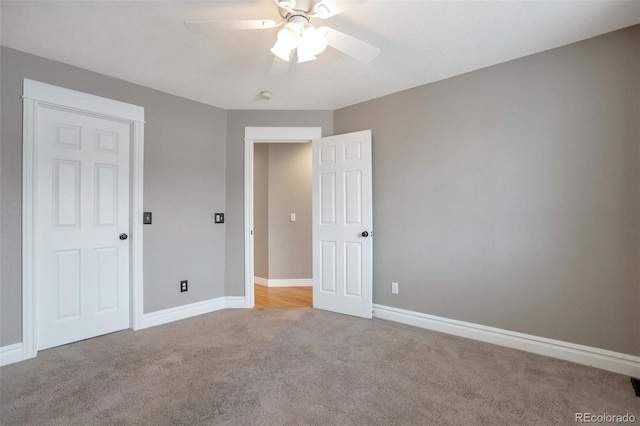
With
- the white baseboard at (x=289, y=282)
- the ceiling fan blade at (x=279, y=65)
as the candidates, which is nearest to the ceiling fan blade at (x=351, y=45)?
the ceiling fan blade at (x=279, y=65)

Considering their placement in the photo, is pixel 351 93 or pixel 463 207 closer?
pixel 463 207

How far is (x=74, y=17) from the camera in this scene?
6.62 feet

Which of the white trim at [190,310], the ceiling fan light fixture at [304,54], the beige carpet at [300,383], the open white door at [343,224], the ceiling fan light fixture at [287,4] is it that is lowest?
the beige carpet at [300,383]

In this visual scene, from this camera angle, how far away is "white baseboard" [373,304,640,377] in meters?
2.16

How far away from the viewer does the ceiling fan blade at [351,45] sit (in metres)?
1.85

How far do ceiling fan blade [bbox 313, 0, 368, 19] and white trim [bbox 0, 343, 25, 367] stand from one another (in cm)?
320

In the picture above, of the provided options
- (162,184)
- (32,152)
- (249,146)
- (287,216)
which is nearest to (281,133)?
(249,146)

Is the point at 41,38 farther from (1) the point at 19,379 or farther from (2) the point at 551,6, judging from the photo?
(2) the point at 551,6

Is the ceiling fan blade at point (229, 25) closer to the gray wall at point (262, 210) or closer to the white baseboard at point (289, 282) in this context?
the gray wall at point (262, 210)

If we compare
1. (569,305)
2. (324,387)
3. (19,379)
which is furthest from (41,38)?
(569,305)

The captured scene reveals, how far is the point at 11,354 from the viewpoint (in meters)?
2.32

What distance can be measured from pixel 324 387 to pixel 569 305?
1960 mm

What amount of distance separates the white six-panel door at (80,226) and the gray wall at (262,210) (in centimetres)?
228

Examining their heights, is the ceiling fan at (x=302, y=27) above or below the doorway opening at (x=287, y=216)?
above
